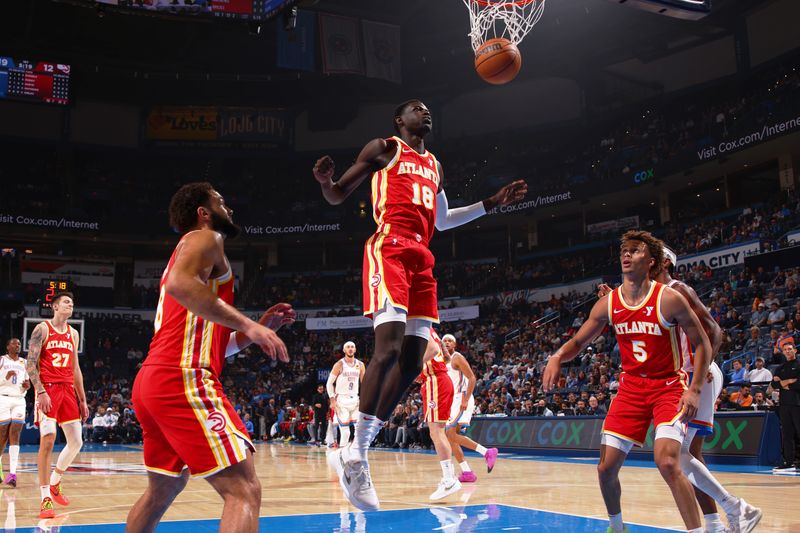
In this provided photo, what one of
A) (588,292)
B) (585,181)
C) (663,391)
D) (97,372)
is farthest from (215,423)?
(97,372)

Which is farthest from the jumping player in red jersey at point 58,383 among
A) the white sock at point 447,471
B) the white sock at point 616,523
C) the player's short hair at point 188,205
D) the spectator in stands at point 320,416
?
the spectator in stands at point 320,416

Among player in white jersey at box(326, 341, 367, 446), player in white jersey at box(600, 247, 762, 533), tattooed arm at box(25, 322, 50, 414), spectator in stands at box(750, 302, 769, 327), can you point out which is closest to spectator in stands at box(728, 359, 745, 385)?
spectator in stands at box(750, 302, 769, 327)

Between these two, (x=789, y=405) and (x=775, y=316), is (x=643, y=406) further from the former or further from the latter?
(x=775, y=316)

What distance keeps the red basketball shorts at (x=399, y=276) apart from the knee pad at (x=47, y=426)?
16.1 ft

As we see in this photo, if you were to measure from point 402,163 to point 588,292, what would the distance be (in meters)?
24.5

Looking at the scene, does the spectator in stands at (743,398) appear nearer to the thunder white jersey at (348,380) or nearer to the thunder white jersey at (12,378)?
the thunder white jersey at (348,380)

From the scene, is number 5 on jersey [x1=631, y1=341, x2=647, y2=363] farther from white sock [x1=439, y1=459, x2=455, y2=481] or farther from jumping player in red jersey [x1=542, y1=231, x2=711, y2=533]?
white sock [x1=439, y1=459, x2=455, y2=481]

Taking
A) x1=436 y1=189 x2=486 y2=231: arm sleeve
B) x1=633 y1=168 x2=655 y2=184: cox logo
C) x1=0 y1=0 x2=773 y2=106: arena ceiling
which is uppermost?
x1=0 y1=0 x2=773 y2=106: arena ceiling

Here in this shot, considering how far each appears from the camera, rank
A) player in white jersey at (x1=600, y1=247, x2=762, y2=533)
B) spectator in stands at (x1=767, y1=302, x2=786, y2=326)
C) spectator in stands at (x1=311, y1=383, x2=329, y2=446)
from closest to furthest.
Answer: player in white jersey at (x1=600, y1=247, x2=762, y2=533) → spectator in stands at (x1=767, y1=302, x2=786, y2=326) → spectator in stands at (x1=311, y1=383, x2=329, y2=446)

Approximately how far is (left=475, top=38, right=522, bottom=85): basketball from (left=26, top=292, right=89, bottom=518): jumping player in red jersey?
501cm

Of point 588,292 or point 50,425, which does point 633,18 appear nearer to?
point 588,292

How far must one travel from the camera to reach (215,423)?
3.34 m

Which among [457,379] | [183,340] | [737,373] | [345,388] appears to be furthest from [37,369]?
[737,373]

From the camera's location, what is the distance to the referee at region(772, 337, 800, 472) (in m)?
11.6
